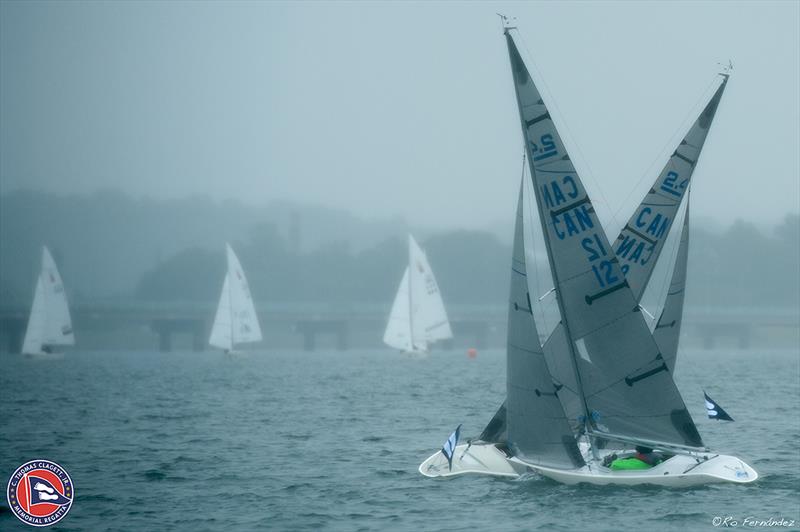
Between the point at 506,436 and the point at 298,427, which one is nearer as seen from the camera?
the point at 506,436

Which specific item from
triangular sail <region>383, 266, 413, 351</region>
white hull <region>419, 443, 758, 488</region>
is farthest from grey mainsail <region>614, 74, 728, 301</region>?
triangular sail <region>383, 266, 413, 351</region>

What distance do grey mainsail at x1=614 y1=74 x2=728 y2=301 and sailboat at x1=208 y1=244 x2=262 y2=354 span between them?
65188 millimetres

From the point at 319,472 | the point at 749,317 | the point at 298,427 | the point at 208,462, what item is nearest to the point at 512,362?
the point at 319,472

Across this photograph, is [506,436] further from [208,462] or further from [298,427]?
[298,427]

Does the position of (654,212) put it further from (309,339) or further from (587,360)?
(309,339)

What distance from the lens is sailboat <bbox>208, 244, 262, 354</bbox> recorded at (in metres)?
91.7

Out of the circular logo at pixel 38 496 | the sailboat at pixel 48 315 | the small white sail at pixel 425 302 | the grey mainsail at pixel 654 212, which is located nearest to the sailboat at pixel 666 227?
the grey mainsail at pixel 654 212

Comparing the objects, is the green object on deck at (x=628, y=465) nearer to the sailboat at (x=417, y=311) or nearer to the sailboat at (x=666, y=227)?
the sailboat at (x=666, y=227)

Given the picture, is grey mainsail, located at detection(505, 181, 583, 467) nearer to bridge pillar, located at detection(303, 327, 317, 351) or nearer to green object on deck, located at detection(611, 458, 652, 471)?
green object on deck, located at detection(611, 458, 652, 471)

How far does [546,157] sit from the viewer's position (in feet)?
77.1

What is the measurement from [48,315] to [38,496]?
73501mm

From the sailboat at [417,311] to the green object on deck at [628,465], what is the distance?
6471 centimetres

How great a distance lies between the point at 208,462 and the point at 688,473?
12285 mm

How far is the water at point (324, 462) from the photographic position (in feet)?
73.1
